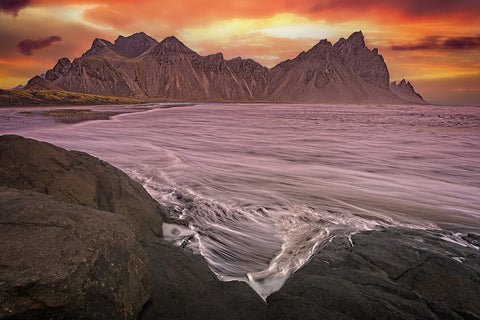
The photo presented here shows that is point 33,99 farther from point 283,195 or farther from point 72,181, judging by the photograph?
point 283,195

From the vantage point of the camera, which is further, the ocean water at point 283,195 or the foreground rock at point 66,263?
the ocean water at point 283,195

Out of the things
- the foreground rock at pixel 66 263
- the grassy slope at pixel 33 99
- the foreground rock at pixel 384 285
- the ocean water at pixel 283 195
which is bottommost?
the ocean water at pixel 283 195

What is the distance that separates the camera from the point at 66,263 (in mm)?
2441

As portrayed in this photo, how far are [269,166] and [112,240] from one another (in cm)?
1021

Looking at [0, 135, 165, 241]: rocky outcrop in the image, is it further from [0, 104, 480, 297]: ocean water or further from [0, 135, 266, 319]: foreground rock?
[0, 104, 480, 297]: ocean water

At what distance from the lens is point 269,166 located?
12.8 metres

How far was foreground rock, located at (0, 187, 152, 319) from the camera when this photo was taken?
220 cm

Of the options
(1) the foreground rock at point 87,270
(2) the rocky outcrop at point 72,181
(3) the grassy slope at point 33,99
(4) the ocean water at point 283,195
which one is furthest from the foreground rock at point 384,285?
(3) the grassy slope at point 33,99

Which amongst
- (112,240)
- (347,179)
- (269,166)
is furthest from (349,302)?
(269,166)

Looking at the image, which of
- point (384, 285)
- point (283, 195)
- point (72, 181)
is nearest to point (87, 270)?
point (72, 181)

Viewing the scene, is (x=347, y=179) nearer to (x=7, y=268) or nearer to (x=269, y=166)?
(x=269, y=166)

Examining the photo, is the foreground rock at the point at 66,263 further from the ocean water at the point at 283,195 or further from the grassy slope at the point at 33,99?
the grassy slope at the point at 33,99

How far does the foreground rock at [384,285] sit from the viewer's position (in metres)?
2.85

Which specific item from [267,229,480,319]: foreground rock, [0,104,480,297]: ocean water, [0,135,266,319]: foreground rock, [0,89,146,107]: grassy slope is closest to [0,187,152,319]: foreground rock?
[0,135,266,319]: foreground rock
